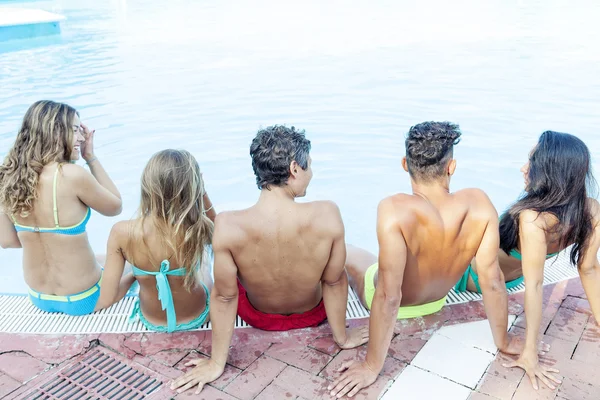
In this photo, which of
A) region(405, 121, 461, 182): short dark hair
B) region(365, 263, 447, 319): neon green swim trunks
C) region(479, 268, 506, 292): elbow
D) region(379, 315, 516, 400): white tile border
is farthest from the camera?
region(365, 263, 447, 319): neon green swim trunks

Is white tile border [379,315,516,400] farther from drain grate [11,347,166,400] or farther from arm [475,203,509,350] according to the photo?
drain grate [11,347,166,400]

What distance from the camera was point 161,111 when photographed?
10.2 m

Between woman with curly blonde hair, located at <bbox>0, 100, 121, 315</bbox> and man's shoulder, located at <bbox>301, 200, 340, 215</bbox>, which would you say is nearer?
man's shoulder, located at <bbox>301, 200, 340, 215</bbox>

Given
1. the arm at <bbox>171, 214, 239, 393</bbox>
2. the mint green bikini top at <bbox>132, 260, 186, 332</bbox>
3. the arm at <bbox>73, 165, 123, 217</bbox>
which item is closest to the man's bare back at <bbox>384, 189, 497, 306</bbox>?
the arm at <bbox>171, 214, 239, 393</bbox>

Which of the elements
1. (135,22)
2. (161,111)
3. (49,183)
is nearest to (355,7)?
(135,22)

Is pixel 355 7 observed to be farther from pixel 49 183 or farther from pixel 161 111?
pixel 49 183

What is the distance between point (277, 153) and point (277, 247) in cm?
52

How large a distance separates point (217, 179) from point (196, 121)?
233 cm

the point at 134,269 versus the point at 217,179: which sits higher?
the point at 134,269

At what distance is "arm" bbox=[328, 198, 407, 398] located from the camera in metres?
2.79

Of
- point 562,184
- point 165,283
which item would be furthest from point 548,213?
point 165,283

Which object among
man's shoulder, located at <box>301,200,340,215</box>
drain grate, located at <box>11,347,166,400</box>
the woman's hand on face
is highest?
the woman's hand on face

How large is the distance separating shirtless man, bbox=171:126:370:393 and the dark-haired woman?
1008 mm

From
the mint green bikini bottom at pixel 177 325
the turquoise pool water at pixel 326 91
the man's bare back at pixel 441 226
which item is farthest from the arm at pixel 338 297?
the turquoise pool water at pixel 326 91
